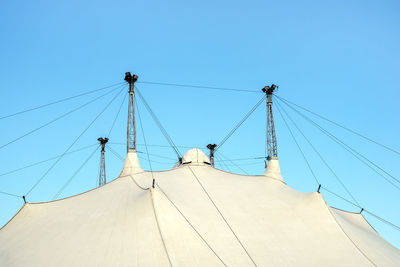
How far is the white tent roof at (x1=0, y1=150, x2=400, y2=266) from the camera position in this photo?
15.3 metres

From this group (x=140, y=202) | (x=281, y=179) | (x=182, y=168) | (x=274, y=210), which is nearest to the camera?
(x=140, y=202)

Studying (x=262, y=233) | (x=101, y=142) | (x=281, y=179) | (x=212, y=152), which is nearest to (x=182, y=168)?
(x=281, y=179)

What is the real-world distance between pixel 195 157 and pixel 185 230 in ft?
31.8

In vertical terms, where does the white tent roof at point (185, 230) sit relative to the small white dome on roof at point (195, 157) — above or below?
below

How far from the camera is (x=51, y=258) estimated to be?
51.2 ft

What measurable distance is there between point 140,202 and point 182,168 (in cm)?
701

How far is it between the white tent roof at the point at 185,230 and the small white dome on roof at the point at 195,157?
2.86 metres

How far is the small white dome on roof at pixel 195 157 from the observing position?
25422 millimetres

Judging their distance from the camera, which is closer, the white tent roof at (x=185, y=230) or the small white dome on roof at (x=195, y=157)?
the white tent roof at (x=185, y=230)

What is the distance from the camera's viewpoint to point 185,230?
53.1 ft

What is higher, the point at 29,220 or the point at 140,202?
the point at 140,202

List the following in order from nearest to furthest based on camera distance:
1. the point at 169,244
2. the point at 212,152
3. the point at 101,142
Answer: the point at 169,244
the point at 101,142
the point at 212,152

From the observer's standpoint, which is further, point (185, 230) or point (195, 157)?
point (195, 157)

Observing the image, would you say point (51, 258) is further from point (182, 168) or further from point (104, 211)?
point (182, 168)
